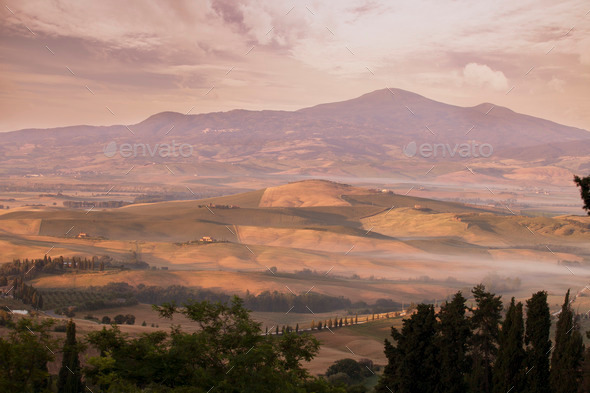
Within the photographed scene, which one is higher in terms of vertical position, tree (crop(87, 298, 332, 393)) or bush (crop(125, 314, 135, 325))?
tree (crop(87, 298, 332, 393))

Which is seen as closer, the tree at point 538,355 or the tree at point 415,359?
the tree at point 538,355

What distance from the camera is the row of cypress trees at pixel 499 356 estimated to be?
3638 centimetres

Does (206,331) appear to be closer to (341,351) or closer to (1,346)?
(1,346)

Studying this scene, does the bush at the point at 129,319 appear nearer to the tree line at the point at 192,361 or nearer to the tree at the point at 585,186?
the tree line at the point at 192,361

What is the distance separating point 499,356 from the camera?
38281mm

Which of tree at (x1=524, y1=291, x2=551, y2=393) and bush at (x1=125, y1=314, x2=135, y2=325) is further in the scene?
bush at (x1=125, y1=314, x2=135, y2=325)

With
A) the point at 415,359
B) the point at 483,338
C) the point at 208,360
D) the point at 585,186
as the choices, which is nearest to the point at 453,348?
the point at 415,359

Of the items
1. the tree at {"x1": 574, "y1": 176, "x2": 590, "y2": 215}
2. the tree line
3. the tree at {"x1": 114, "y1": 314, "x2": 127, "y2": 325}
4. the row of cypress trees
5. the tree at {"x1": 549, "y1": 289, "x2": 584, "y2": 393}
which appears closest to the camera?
the tree at {"x1": 574, "y1": 176, "x2": 590, "y2": 215}

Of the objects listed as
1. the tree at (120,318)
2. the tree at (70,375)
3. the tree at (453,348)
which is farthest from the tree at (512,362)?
the tree at (120,318)

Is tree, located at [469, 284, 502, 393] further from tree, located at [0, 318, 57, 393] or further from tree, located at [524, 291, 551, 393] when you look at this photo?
tree, located at [0, 318, 57, 393]

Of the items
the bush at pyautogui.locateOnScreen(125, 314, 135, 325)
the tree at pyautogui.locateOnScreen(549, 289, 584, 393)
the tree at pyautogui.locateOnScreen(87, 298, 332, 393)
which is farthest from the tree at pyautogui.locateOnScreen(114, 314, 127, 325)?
the tree at pyautogui.locateOnScreen(549, 289, 584, 393)

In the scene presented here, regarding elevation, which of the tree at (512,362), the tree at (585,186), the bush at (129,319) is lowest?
the bush at (129,319)

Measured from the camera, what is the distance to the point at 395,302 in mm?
155625

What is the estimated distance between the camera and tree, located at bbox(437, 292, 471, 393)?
122 ft
